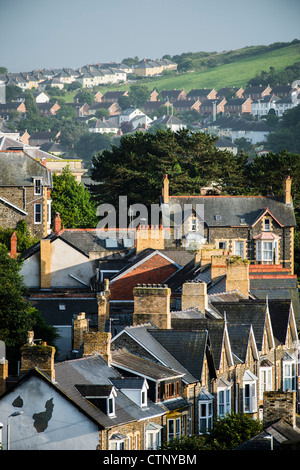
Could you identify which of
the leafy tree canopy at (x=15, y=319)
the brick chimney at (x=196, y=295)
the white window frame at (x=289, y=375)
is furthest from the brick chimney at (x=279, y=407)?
the white window frame at (x=289, y=375)

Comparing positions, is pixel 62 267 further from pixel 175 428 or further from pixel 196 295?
pixel 175 428

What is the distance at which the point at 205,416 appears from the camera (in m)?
45.0

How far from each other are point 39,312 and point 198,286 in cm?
1279

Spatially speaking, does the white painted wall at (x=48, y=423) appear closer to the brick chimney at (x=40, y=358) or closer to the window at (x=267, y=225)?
the brick chimney at (x=40, y=358)

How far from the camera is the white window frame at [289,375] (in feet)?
180

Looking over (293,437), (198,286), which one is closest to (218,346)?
(198,286)

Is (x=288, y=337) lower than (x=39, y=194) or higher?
lower

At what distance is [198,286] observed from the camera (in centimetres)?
5309

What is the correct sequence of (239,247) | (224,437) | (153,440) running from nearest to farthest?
1. (224,437)
2. (153,440)
3. (239,247)

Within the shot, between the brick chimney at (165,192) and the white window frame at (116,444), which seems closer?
the white window frame at (116,444)

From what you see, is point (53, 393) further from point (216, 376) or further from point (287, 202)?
point (287, 202)

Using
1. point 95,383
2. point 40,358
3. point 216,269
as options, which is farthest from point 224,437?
point 216,269

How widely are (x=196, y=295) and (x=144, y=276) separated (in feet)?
55.0

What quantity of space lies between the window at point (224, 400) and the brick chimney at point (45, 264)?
Answer: 94.7 feet
